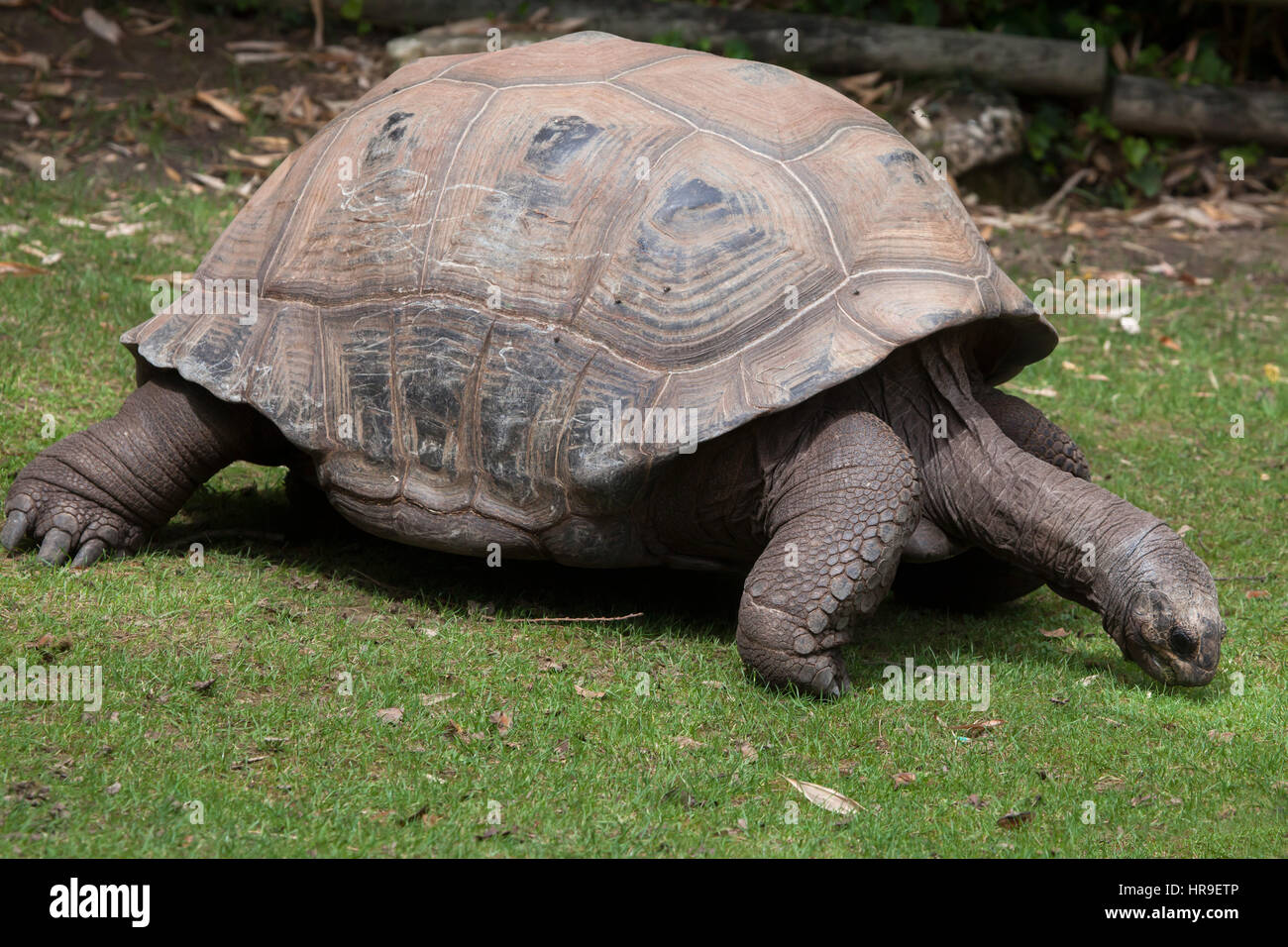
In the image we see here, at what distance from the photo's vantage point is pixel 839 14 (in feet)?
40.5

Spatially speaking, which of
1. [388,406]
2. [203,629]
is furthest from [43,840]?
[388,406]

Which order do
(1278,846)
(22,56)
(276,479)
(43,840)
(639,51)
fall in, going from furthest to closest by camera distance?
(22,56), (276,479), (639,51), (1278,846), (43,840)

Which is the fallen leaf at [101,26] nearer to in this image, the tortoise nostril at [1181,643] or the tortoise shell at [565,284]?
the tortoise shell at [565,284]

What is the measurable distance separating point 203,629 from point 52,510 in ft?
3.21

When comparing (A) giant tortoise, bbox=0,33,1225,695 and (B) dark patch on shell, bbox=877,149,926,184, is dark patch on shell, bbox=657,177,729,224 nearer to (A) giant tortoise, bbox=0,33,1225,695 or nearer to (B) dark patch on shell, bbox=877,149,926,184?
(A) giant tortoise, bbox=0,33,1225,695

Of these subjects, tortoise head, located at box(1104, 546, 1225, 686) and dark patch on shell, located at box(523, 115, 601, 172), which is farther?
dark patch on shell, located at box(523, 115, 601, 172)

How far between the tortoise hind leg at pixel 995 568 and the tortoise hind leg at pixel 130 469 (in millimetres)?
2756

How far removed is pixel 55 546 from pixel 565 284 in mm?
2204

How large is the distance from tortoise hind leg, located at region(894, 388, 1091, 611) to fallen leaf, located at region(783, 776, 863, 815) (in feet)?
5.35

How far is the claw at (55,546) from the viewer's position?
534 centimetres

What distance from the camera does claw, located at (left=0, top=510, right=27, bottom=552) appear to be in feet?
17.7

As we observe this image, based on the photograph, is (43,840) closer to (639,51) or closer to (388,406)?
(388,406)

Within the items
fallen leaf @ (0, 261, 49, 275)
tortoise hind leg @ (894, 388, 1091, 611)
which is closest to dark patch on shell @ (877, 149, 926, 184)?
tortoise hind leg @ (894, 388, 1091, 611)

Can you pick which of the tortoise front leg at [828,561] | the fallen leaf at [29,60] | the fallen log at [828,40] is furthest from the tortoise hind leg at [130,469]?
the fallen log at [828,40]
